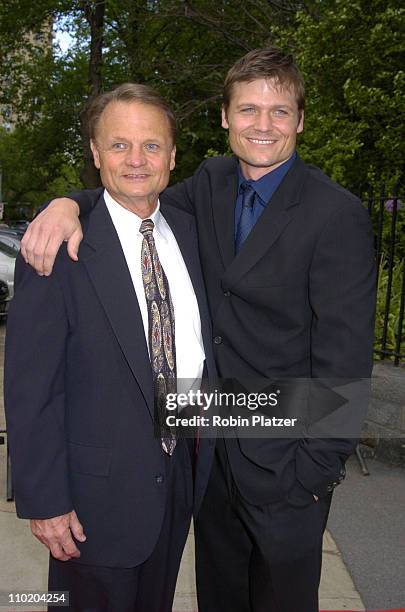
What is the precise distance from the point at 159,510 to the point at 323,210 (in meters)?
1.21

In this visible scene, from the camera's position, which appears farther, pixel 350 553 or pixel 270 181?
pixel 350 553

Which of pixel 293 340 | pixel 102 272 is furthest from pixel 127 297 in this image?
pixel 293 340

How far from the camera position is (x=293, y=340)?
7.72 ft

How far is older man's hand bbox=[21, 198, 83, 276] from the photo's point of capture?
204cm

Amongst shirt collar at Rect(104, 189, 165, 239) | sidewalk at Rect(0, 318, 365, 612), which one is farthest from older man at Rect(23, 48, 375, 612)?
sidewalk at Rect(0, 318, 365, 612)

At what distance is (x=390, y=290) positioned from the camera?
5.70 metres

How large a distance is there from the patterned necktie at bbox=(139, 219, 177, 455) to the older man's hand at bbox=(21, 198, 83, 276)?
0.26 meters

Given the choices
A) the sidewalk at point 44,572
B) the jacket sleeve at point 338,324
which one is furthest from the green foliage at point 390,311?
the jacket sleeve at point 338,324

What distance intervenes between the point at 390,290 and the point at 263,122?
3642mm

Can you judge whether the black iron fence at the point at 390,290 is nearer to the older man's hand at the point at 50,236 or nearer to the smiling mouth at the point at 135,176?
the smiling mouth at the point at 135,176

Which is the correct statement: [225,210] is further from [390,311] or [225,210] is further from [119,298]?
[390,311]

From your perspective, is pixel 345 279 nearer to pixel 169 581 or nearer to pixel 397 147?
pixel 169 581

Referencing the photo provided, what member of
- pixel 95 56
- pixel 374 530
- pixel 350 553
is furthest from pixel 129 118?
pixel 95 56

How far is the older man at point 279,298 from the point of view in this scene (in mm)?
2248
